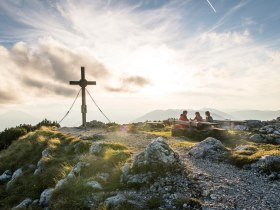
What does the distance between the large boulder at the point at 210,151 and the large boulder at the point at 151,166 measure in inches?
114

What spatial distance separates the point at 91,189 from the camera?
1306 cm

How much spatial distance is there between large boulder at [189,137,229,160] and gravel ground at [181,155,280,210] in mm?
1429

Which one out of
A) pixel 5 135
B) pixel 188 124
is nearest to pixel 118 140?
pixel 188 124

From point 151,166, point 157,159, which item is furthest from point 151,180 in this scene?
point 157,159

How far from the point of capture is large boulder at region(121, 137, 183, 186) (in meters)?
13.3

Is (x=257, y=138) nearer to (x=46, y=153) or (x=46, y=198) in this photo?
(x=46, y=153)

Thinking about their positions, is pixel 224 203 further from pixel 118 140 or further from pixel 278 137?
pixel 278 137

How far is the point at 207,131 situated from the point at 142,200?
15932 mm

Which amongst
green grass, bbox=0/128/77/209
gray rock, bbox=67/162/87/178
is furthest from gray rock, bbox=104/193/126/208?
green grass, bbox=0/128/77/209

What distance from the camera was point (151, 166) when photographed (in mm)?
13789

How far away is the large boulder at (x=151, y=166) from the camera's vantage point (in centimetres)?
1329

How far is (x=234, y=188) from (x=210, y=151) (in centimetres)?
495

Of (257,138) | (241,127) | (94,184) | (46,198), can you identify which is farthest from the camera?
(241,127)

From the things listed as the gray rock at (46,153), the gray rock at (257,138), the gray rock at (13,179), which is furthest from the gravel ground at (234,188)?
the gray rock at (13,179)
